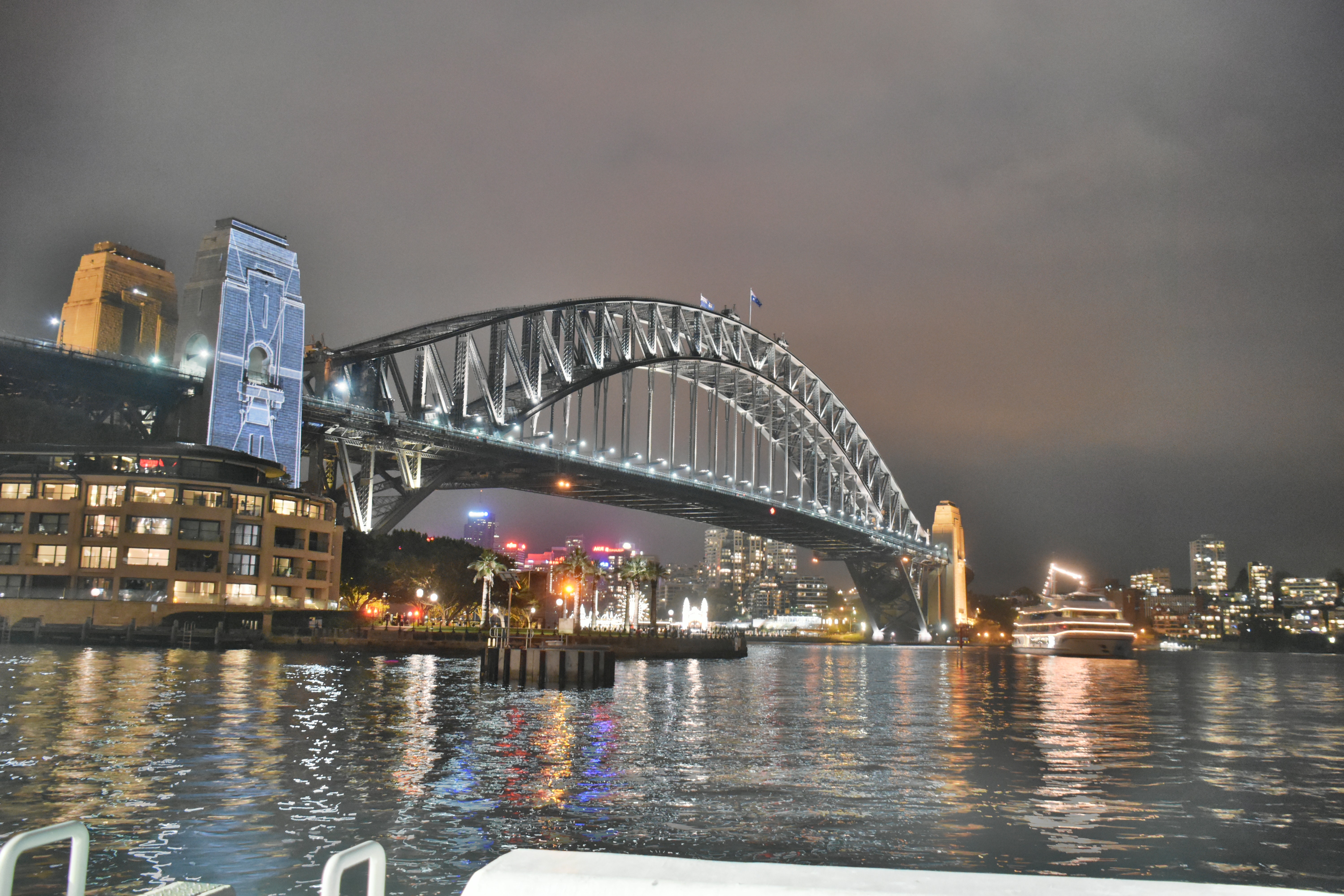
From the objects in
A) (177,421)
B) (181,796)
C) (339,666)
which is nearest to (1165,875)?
(181,796)

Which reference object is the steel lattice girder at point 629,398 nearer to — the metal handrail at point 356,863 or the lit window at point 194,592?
the lit window at point 194,592

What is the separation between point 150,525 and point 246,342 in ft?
46.0

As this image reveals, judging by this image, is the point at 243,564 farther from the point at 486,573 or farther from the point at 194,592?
the point at 486,573

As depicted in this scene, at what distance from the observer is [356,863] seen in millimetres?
4066

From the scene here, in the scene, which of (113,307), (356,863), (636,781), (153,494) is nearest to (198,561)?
(153,494)

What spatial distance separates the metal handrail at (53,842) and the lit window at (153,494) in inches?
2900

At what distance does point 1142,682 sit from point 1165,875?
→ 59317 mm

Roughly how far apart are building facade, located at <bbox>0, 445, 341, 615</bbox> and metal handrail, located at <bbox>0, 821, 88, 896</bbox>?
2870 inches

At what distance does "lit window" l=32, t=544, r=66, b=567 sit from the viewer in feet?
232

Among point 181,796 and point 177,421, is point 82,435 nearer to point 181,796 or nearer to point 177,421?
point 177,421

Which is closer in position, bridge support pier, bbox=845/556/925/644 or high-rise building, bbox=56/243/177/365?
high-rise building, bbox=56/243/177/365

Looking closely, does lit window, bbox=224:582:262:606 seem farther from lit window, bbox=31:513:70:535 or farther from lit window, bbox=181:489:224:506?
lit window, bbox=31:513:70:535

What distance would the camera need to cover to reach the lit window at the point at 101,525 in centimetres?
7081

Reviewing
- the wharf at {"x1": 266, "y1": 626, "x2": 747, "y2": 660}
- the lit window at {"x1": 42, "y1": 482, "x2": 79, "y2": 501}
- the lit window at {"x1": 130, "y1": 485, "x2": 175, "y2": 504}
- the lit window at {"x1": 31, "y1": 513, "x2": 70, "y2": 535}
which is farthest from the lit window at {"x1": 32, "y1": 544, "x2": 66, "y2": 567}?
the wharf at {"x1": 266, "y1": 626, "x2": 747, "y2": 660}
